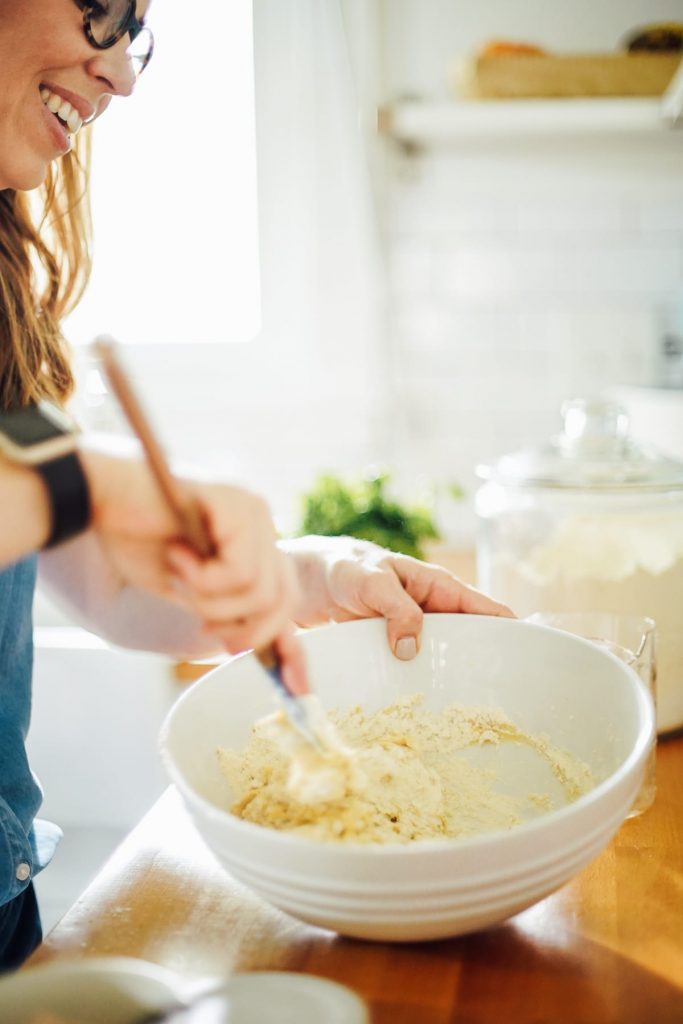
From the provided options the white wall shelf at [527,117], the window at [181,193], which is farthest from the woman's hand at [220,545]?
the window at [181,193]

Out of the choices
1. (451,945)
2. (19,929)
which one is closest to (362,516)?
(19,929)

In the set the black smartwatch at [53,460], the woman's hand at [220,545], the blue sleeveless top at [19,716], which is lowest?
the blue sleeveless top at [19,716]

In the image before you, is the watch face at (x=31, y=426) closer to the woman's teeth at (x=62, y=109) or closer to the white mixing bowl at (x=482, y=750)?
the white mixing bowl at (x=482, y=750)

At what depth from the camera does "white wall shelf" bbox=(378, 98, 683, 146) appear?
5.03 feet

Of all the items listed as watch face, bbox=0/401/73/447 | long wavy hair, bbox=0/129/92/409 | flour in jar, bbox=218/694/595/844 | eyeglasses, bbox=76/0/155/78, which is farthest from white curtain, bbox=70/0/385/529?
watch face, bbox=0/401/73/447

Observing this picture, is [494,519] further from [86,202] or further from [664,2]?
[664,2]

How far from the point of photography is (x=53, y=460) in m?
0.53

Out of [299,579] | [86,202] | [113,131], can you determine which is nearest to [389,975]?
[299,579]

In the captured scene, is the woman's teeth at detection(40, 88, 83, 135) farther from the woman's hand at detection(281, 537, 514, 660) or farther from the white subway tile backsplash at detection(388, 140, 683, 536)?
the white subway tile backsplash at detection(388, 140, 683, 536)

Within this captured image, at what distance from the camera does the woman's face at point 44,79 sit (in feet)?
2.62

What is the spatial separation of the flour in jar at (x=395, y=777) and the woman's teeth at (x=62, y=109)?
56cm

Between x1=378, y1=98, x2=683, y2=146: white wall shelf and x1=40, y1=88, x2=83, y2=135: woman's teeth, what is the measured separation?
33.8 inches

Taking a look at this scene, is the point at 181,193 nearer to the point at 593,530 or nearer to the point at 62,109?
the point at 62,109

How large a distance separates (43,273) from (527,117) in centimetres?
86
